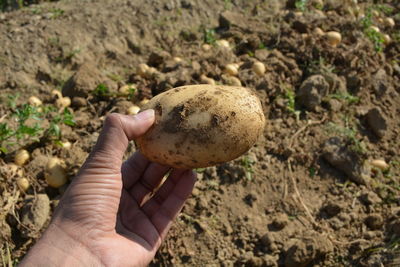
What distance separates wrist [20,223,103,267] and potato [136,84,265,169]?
0.55m

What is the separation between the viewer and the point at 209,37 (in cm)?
407

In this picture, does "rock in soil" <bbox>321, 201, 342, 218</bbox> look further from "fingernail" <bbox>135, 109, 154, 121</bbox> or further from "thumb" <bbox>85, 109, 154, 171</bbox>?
"thumb" <bbox>85, 109, 154, 171</bbox>

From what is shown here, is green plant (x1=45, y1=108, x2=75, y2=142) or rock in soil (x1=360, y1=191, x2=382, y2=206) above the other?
green plant (x1=45, y1=108, x2=75, y2=142)

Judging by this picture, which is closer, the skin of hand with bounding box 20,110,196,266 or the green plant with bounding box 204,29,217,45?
the skin of hand with bounding box 20,110,196,266

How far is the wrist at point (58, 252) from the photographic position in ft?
5.40

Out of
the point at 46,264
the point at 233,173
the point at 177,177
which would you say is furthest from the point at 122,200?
the point at 233,173

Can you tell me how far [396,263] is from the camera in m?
2.44

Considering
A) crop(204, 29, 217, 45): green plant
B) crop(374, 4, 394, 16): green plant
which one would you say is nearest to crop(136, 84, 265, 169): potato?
crop(204, 29, 217, 45): green plant

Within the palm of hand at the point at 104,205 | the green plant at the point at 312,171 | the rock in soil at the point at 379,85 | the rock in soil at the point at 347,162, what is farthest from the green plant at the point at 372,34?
the palm of hand at the point at 104,205

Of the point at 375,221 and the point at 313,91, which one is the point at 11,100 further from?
the point at 375,221

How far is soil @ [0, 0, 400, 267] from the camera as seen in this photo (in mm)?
2580

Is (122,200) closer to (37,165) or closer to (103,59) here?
(37,165)

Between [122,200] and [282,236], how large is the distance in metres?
1.13

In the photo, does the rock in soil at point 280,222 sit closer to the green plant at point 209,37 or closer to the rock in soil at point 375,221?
the rock in soil at point 375,221
